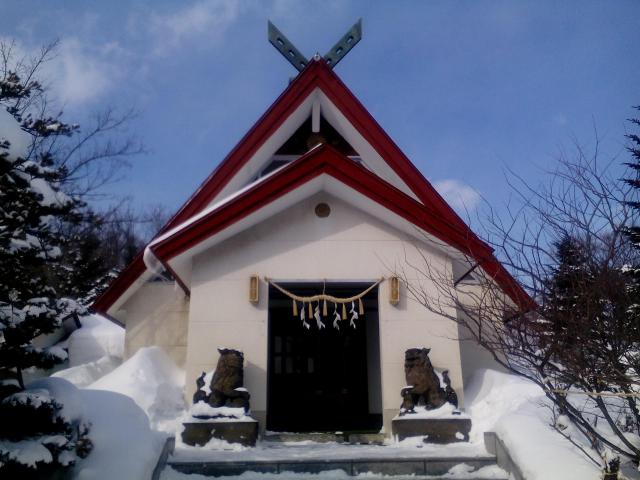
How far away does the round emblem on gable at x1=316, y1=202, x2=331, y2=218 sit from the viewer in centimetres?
827

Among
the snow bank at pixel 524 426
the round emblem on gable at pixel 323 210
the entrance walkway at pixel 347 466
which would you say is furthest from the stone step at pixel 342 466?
the round emblem on gable at pixel 323 210

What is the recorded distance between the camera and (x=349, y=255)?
26.6ft

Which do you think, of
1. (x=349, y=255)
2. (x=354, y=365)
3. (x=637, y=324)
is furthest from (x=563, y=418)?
(x=354, y=365)

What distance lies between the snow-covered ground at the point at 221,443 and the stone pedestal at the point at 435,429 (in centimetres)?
12

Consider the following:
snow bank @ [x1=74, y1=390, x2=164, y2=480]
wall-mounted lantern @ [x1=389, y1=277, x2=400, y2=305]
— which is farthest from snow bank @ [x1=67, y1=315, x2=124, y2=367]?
wall-mounted lantern @ [x1=389, y1=277, x2=400, y2=305]

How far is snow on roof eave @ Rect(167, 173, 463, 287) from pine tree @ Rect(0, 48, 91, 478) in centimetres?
324

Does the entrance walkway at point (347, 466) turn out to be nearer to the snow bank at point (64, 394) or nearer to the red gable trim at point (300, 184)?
the snow bank at point (64, 394)

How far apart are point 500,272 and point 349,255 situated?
3.03 metres

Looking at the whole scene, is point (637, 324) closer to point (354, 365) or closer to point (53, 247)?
point (53, 247)

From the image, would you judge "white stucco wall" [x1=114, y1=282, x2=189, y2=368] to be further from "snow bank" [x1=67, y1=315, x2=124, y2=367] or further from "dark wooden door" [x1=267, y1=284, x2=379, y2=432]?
"snow bank" [x1=67, y1=315, x2=124, y2=367]

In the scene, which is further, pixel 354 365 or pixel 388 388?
pixel 354 365

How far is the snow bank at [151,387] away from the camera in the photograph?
7.07 meters

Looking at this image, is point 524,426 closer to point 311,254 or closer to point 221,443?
Result: point 221,443

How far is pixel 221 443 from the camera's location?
638 cm
